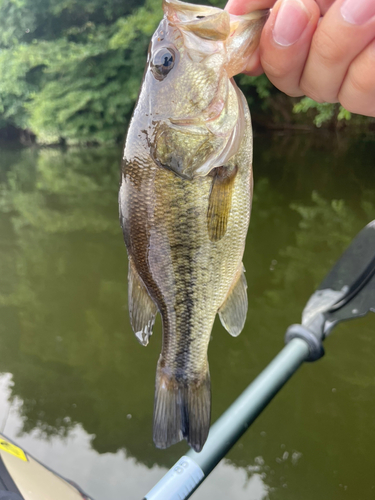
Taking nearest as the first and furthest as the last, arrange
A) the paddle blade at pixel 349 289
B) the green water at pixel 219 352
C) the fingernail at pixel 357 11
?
the fingernail at pixel 357 11, the paddle blade at pixel 349 289, the green water at pixel 219 352

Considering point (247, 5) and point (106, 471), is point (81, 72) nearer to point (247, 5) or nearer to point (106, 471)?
point (106, 471)

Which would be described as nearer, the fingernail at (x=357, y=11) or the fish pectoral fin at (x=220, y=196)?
the fingernail at (x=357, y=11)

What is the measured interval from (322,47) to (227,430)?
1.34 m

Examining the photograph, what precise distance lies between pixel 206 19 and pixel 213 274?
69 centimetres

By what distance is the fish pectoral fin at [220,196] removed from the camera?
1.07 m

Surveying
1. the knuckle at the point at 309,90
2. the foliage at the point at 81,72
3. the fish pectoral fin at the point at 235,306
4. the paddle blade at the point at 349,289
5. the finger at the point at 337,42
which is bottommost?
the foliage at the point at 81,72

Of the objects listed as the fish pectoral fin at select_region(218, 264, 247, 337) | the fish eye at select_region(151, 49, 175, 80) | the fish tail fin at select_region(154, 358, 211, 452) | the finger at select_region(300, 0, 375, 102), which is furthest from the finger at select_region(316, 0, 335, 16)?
the fish tail fin at select_region(154, 358, 211, 452)

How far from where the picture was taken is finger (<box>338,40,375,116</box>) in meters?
1.01

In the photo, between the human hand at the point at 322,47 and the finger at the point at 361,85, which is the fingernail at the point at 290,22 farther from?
the finger at the point at 361,85

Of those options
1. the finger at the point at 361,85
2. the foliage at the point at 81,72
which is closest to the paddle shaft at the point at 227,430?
the finger at the point at 361,85

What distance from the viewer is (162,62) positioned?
1062 mm

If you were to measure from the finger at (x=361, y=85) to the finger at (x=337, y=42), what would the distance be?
0.7 inches

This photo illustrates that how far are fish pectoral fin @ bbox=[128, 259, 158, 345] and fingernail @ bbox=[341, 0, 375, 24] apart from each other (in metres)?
0.85

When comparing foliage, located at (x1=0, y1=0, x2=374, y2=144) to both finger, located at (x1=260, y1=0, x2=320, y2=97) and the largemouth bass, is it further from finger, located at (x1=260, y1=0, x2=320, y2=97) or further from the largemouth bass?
the largemouth bass
